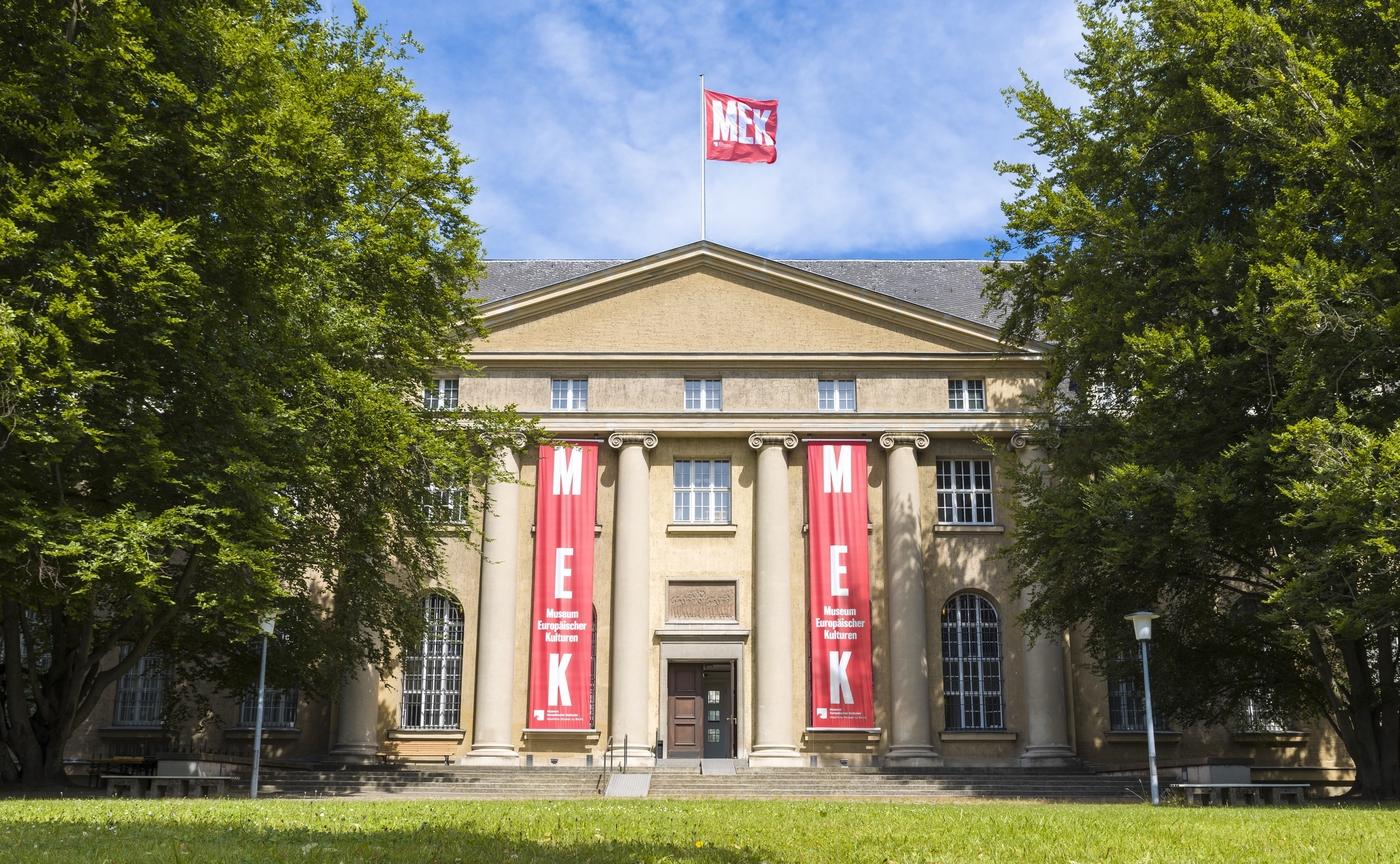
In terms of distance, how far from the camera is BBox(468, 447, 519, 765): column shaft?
31609mm

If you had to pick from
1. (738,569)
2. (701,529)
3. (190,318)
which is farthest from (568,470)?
(190,318)

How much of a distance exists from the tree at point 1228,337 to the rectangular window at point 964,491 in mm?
7814

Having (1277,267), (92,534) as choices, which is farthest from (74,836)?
(1277,267)

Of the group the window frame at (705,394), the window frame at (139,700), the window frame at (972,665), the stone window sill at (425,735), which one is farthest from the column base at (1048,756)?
the window frame at (139,700)

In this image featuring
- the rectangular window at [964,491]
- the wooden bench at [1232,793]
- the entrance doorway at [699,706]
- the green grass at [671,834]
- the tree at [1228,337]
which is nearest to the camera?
the green grass at [671,834]

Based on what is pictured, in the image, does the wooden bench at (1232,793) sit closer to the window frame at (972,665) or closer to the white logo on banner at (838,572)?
the window frame at (972,665)

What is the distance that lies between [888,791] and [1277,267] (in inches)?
558

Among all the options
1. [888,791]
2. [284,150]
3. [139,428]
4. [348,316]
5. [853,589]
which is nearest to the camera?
[139,428]

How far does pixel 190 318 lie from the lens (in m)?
17.8

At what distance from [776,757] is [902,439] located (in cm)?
911

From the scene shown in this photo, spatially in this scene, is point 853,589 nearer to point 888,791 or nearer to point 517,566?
point 888,791

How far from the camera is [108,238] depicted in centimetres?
1609

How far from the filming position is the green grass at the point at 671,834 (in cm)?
884

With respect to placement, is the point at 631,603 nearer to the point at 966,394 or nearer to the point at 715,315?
the point at 715,315
